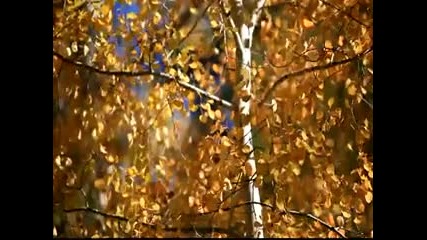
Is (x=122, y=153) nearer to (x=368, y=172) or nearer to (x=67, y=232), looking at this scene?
(x=67, y=232)

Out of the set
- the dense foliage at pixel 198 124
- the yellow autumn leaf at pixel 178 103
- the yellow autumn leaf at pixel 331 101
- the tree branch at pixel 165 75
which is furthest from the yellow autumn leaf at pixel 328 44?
the yellow autumn leaf at pixel 178 103

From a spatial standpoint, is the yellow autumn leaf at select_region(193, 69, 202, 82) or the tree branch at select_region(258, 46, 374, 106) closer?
the tree branch at select_region(258, 46, 374, 106)

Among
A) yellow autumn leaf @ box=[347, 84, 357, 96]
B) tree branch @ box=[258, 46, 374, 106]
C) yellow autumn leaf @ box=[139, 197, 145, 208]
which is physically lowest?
yellow autumn leaf @ box=[139, 197, 145, 208]

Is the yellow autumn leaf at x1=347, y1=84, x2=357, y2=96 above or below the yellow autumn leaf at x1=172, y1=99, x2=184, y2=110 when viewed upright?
above

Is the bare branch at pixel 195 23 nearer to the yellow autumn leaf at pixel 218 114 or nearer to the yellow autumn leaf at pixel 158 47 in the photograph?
the yellow autumn leaf at pixel 158 47

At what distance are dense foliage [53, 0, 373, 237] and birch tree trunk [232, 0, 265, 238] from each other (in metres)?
0.02

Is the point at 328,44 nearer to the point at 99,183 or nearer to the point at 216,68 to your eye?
the point at 216,68

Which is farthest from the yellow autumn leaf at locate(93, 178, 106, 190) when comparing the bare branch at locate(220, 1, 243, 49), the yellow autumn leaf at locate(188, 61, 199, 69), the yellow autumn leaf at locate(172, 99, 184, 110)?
the bare branch at locate(220, 1, 243, 49)

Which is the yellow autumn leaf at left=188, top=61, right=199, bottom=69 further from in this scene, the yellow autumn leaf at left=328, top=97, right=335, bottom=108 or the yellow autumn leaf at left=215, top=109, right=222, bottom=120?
the yellow autumn leaf at left=328, top=97, right=335, bottom=108

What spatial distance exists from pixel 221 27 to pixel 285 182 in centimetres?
44

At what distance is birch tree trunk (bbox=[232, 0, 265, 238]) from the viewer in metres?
1.47

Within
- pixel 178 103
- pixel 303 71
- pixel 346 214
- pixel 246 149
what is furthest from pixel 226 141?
pixel 346 214

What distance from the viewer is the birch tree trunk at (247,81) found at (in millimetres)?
1467

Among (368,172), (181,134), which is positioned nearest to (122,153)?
(181,134)
